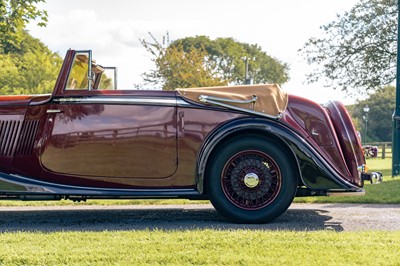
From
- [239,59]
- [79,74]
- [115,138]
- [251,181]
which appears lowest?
[251,181]

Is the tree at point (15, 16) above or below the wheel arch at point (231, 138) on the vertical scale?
above

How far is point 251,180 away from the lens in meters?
5.14

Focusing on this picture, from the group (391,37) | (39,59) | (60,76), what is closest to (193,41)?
(39,59)

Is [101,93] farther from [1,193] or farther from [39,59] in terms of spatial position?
[39,59]

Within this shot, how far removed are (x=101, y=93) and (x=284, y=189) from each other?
2.17 m

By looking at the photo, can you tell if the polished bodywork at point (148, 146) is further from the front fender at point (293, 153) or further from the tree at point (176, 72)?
the tree at point (176, 72)

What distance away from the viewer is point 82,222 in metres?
5.43

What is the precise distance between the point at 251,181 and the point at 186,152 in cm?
73

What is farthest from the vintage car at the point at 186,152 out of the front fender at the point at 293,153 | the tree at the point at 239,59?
the tree at the point at 239,59

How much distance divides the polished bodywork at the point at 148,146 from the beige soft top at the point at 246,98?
0.18 ft

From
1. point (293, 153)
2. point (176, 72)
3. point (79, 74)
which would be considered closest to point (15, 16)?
point (79, 74)

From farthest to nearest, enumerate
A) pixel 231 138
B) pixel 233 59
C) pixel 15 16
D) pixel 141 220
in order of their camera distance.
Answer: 1. pixel 233 59
2. pixel 15 16
3. pixel 141 220
4. pixel 231 138

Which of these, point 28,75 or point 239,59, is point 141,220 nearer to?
point 28,75

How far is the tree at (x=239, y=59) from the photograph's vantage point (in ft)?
183
